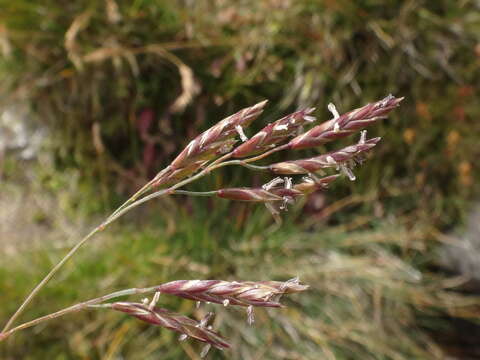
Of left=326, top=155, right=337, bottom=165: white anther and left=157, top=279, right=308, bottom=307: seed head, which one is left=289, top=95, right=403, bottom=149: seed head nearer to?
left=326, top=155, right=337, bottom=165: white anther

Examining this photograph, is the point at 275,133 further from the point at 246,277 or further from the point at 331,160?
the point at 246,277

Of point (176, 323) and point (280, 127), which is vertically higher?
point (280, 127)

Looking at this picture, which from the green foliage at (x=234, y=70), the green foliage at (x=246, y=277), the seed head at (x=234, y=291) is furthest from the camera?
the green foliage at (x=234, y=70)

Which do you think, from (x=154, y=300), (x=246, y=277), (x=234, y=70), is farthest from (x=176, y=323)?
(x=234, y=70)

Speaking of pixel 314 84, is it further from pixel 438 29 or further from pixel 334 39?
pixel 438 29

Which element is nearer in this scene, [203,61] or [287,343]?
[287,343]

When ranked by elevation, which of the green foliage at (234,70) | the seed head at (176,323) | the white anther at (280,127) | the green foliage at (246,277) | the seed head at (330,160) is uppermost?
the white anther at (280,127)

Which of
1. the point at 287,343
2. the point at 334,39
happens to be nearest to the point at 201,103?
the point at 334,39

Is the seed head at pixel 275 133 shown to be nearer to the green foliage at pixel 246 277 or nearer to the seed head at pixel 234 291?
the seed head at pixel 234 291

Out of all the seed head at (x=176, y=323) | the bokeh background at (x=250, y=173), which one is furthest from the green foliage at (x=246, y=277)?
the seed head at (x=176, y=323)
